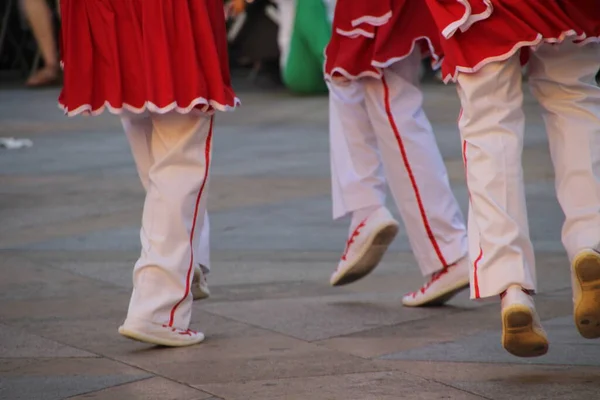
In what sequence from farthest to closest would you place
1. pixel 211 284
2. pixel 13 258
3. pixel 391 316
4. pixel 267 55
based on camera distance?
pixel 267 55 < pixel 13 258 < pixel 211 284 < pixel 391 316

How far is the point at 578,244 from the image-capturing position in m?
3.43

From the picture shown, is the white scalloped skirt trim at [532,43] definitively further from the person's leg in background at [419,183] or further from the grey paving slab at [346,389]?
the person's leg in background at [419,183]

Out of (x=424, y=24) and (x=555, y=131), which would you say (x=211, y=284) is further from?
(x=555, y=131)

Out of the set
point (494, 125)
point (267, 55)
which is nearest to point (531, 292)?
point (494, 125)

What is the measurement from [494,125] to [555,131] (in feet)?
0.75

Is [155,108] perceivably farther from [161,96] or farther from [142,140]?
[142,140]

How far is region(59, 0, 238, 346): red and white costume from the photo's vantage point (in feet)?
12.6

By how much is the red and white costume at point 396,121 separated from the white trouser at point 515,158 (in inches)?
35.2

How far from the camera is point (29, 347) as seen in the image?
3.90 m

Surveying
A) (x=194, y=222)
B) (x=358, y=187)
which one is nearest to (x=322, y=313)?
(x=358, y=187)

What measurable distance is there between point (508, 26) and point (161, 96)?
107 centimetres

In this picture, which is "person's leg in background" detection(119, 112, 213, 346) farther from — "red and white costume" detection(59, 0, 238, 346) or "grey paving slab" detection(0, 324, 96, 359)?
"grey paving slab" detection(0, 324, 96, 359)

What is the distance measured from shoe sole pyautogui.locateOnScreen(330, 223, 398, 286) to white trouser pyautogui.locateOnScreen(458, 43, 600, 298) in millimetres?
1045

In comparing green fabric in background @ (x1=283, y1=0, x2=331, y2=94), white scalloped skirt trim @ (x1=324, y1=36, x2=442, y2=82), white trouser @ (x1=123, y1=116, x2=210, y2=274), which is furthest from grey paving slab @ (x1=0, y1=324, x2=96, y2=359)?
green fabric in background @ (x1=283, y1=0, x2=331, y2=94)
